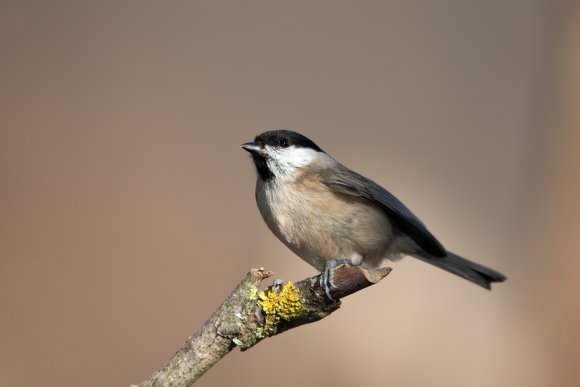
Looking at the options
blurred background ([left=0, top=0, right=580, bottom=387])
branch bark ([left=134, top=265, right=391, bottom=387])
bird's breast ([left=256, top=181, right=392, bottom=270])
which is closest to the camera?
branch bark ([left=134, top=265, right=391, bottom=387])

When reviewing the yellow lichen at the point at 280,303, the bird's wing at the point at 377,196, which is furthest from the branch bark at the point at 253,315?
the bird's wing at the point at 377,196

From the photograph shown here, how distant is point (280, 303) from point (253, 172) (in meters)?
0.94

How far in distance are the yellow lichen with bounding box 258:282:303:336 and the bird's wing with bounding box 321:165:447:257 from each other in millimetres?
627

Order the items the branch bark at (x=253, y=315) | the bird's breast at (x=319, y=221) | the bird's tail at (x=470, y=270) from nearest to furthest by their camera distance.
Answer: the branch bark at (x=253, y=315) → the bird's breast at (x=319, y=221) → the bird's tail at (x=470, y=270)

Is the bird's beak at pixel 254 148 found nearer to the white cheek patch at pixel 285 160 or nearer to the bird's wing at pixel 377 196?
the white cheek patch at pixel 285 160

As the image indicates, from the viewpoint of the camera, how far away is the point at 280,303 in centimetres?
130

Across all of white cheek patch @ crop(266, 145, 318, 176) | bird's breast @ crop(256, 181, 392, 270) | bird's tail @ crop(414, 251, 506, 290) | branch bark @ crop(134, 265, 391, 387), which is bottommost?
branch bark @ crop(134, 265, 391, 387)

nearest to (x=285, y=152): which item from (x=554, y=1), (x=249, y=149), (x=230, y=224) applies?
(x=249, y=149)

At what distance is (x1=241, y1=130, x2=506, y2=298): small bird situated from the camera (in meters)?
1.82

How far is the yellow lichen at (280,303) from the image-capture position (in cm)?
129

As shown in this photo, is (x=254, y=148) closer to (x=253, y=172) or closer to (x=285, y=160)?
(x=285, y=160)

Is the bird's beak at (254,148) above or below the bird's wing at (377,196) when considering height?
above

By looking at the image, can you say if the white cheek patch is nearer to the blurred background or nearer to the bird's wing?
the bird's wing

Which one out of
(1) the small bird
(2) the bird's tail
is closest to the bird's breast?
(1) the small bird
